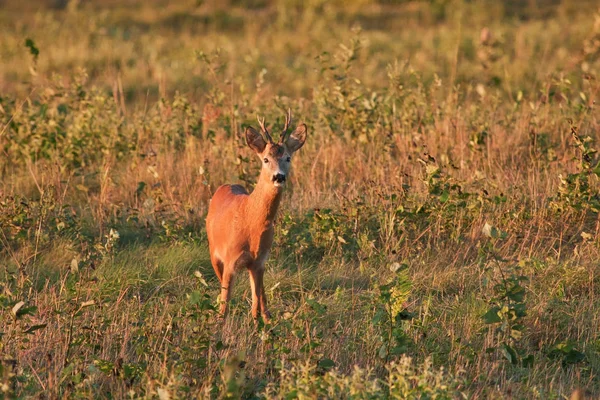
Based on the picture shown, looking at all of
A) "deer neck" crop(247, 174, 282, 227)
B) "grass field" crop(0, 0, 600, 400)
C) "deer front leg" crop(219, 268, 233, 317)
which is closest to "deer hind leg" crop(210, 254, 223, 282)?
"grass field" crop(0, 0, 600, 400)

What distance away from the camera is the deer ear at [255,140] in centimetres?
582

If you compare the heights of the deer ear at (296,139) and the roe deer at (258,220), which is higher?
the deer ear at (296,139)

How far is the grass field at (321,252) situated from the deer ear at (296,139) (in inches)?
37.1

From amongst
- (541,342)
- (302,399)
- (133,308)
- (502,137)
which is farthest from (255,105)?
(302,399)

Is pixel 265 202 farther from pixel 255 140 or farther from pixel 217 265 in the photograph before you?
pixel 217 265

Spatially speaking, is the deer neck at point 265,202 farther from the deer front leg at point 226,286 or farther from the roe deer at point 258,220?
the deer front leg at point 226,286

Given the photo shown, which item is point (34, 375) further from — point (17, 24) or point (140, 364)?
point (17, 24)

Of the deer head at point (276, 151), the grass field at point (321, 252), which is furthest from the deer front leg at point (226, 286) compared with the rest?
the deer head at point (276, 151)

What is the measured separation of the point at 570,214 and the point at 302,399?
12.8 feet

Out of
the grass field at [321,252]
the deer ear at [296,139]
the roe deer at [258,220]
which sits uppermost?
the deer ear at [296,139]

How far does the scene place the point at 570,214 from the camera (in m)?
7.48

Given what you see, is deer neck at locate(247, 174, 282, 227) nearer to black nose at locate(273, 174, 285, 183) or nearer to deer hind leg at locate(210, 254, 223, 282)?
black nose at locate(273, 174, 285, 183)

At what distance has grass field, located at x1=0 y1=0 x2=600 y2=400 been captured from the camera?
5035 millimetres

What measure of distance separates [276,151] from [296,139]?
0.29 metres
